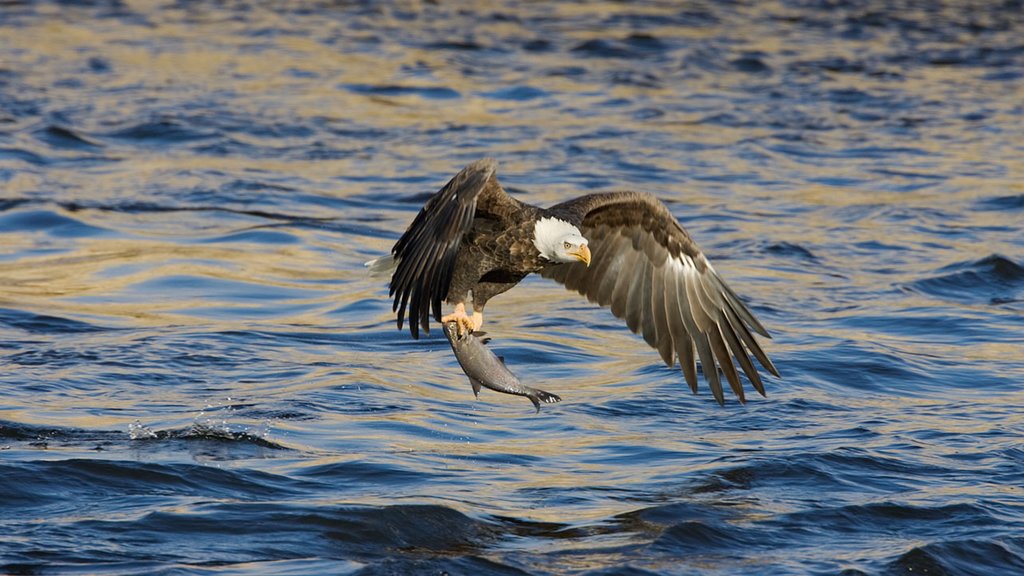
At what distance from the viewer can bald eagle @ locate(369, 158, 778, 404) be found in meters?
6.18

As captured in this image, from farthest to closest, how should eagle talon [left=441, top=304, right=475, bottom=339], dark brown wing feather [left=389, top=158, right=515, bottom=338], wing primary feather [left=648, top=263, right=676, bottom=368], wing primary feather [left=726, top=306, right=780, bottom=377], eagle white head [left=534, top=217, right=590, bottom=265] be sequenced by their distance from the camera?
Result: 1. wing primary feather [left=648, top=263, right=676, bottom=368]
2. wing primary feather [left=726, top=306, right=780, bottom=377]
3. eagle white head [left=534, top=217, right=590, bottom=265]
4. eagle talon [left=441, top=304, right=475, bottom=339]
5. dark brown wing feather [left=389, top=158, right=515, bottom=338]

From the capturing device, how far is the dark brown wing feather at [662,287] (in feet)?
24.4

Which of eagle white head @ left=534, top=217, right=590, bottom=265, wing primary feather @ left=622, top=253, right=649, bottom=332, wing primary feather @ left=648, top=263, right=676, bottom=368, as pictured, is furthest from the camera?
wing primary feather @ left=622, top=253, right=649, bottom=332

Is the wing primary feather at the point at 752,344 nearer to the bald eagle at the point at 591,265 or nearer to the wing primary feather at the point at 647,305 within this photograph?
the bald eagle at the point at 591,265

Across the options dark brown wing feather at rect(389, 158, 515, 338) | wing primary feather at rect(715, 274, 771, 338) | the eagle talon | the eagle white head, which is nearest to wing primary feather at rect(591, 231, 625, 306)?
wing primary feather at rect(715, 274, 771, 338)

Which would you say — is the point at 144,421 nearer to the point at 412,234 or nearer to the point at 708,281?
the point at 412,234

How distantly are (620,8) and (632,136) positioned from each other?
575cm

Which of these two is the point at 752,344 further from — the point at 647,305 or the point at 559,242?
the point at 559,242

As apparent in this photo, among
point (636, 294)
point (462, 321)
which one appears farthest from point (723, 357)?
point (462, 321)

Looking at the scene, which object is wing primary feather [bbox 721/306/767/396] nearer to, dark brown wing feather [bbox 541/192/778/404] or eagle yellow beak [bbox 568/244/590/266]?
dark brown wing feather [bbox 541/192/778/404]

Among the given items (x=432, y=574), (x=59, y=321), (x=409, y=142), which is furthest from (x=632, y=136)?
(x=432, y=574)

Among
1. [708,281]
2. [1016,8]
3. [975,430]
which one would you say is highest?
[1016,8]

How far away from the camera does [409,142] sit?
13.8 m

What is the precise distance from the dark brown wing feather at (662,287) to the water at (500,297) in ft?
1.20
